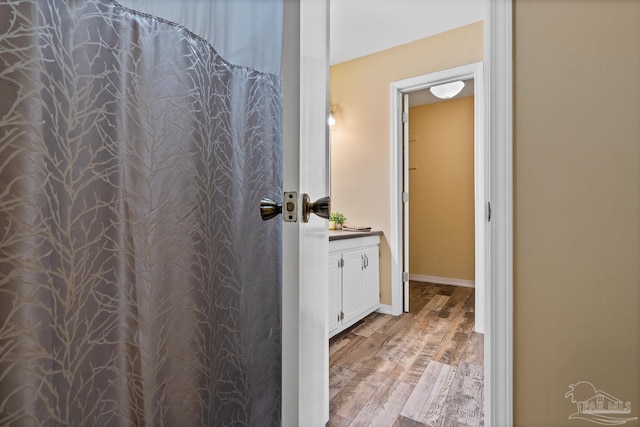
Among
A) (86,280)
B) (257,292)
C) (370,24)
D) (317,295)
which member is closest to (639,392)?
(317,295)

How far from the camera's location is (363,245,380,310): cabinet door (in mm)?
2690

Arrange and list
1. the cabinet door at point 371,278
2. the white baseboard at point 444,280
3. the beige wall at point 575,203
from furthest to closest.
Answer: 1. the white baseboard at point 444,280
2. the cabinet door at point 371,278
3. the beige wall at point 575,203

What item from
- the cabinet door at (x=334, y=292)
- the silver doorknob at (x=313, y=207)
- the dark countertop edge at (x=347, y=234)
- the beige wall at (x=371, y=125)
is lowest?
the cabinet door at (x=334, y=292)

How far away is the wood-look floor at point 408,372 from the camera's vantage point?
A: 1.42 metres

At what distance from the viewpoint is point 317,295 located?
758mm

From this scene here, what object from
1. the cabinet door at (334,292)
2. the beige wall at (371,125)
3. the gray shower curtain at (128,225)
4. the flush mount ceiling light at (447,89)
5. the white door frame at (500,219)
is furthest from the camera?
the flush mount ceiling light at (447,89)

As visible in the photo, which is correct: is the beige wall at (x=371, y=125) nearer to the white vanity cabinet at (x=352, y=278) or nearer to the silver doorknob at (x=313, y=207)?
the white vanity cabinet at (x=352, y=278)

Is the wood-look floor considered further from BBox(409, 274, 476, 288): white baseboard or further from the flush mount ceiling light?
the flush mount ceiling light

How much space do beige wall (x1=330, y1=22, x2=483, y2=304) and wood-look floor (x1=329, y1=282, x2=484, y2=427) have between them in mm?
584

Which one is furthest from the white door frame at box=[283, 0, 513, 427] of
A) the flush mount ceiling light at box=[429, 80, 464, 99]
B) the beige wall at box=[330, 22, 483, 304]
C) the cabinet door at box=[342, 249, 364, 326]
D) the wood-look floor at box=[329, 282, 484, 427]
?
the flush mount ceiling light at box=[429, 80, 464, 99]

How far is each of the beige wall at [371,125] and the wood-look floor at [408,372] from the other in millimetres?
584

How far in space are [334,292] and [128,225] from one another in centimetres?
175

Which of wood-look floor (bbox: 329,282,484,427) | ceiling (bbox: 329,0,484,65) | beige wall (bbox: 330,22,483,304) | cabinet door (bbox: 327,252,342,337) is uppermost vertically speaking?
ceiling (bbox: 329,0,484,65)

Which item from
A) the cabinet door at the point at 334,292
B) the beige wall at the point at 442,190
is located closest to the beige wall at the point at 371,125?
the cabinet door at the point at 334,292
